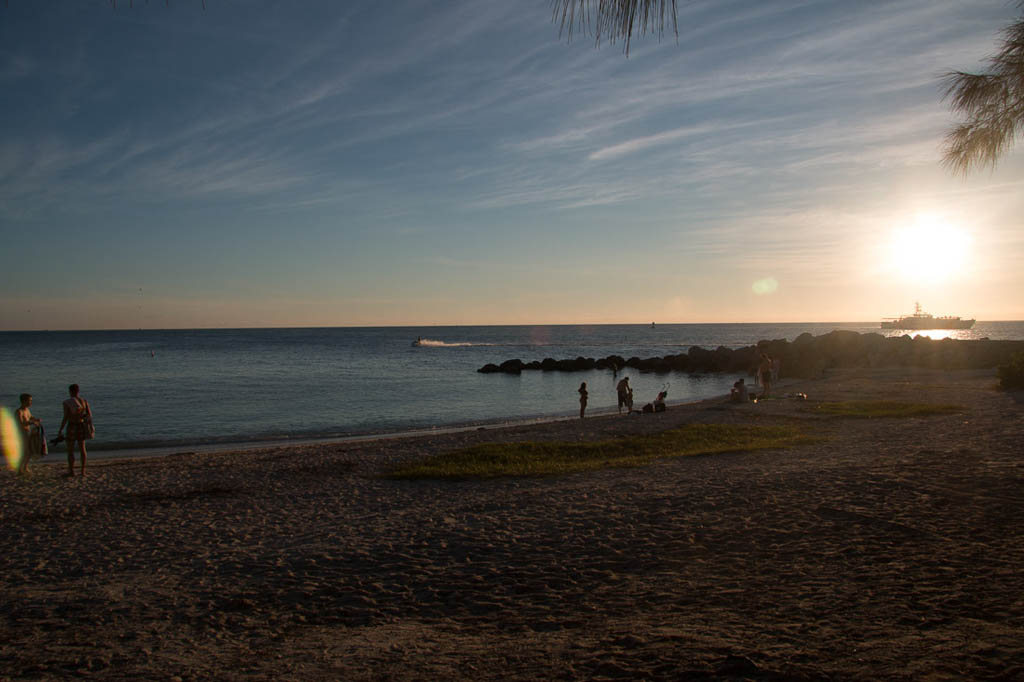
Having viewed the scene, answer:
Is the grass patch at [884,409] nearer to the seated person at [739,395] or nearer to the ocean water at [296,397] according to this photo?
the seated person at [739,395]

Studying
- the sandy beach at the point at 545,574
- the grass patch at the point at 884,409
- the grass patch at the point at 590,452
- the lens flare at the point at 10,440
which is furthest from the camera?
the grass patch at the point at 884,409

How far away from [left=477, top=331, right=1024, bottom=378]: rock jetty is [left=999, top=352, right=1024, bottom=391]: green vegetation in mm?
9645

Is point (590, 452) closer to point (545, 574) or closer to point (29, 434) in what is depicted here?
point (545, 574)

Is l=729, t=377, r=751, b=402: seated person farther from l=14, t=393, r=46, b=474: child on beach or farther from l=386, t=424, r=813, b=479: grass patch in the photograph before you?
l=14, t=393, r=46, b=474: child on beach

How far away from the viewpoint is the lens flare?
14733mm

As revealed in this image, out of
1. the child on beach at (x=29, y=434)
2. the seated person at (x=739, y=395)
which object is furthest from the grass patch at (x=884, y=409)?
the child on beach at (x=29, y=434)

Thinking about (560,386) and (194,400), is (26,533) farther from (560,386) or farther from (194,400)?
(560,386)

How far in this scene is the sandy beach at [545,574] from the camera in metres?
5.02

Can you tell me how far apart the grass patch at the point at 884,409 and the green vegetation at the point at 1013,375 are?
6.36 metres

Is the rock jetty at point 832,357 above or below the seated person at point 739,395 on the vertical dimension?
above

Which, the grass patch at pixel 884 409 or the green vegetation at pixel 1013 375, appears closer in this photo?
the grass patch at pixel 884 409

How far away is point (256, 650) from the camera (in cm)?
569

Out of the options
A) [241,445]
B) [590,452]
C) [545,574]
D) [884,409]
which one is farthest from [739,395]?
[545,574]

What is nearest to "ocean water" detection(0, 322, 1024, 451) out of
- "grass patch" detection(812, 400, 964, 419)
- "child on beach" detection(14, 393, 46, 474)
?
"child on beach" detection(14, 393, 46, 474)
